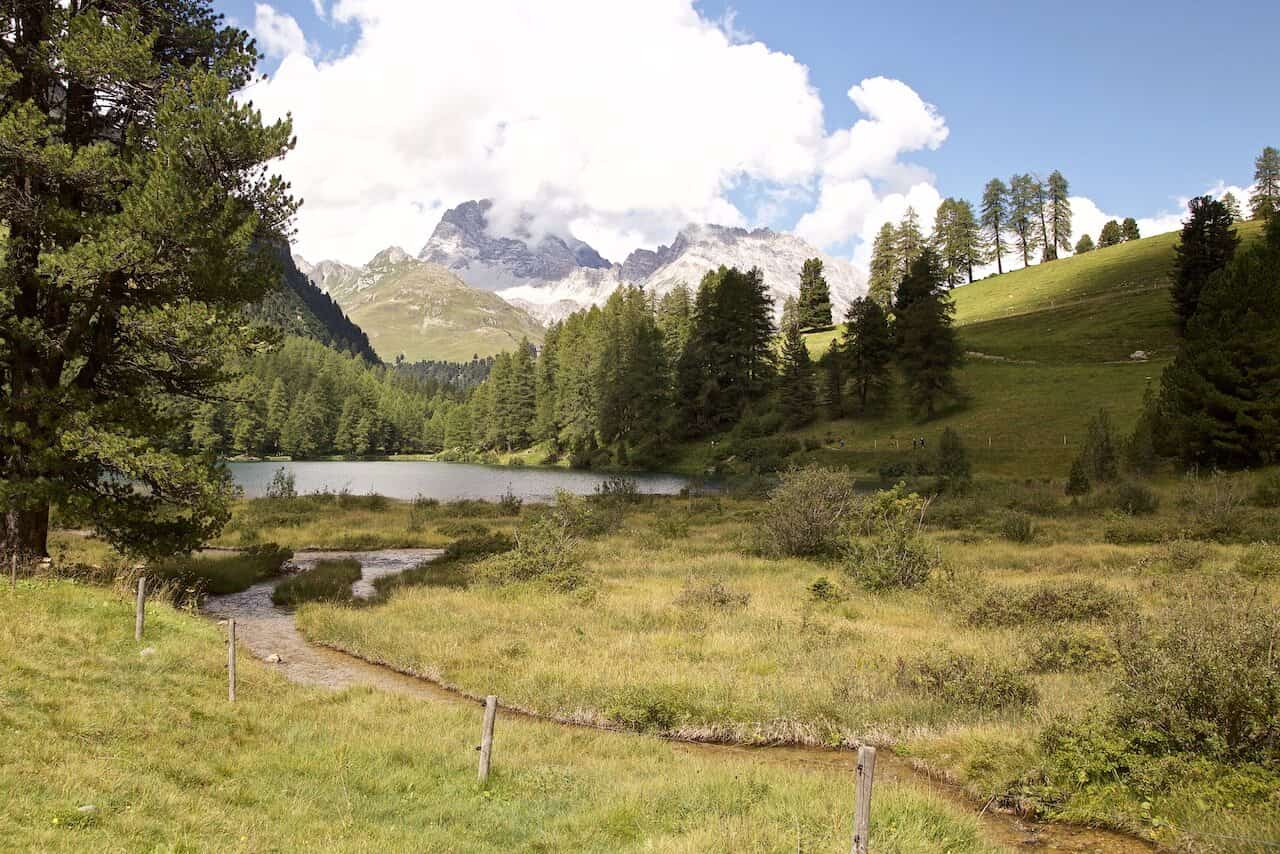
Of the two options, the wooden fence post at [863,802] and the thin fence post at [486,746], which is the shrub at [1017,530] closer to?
the thin fence post at [486,746]

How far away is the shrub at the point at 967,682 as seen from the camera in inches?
410

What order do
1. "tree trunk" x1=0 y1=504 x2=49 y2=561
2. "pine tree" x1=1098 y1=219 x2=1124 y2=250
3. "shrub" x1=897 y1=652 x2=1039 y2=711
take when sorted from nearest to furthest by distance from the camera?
1. "shrub" x1=897 y1=652 x2=1039 y2=711
2. "tree trunk" x1=0 y1=504 x2=49 y2=561
3. "pine tree" x1=1098 y1=219 x2=1124 y2=250

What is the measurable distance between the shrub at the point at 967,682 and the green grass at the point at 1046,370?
39.3 metres

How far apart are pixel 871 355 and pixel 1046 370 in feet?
49.3

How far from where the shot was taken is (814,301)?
320ft

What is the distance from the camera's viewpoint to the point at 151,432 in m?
14.6

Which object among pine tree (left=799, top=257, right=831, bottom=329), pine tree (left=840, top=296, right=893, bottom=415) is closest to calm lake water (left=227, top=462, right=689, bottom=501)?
pine tree (left=840, top=296, right=893, bottom=415)

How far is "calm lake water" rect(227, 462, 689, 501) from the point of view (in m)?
60.7

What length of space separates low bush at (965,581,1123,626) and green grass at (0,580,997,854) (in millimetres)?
7979

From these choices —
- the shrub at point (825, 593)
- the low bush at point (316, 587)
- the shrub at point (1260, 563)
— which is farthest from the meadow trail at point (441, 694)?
the shrub at point (1260, 563)

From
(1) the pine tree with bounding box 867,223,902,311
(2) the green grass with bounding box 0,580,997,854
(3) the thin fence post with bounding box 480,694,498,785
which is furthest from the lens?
(1) the pine tree with bounding box 867,223,902,311

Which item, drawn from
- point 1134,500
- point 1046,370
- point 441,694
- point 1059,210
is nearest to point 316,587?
point 441,694

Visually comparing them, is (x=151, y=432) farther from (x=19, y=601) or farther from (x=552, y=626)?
(x=552, y=626)

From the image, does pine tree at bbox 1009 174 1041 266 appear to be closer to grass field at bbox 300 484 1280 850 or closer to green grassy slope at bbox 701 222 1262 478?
green grassy slope at bbox 701 222 1262 478
